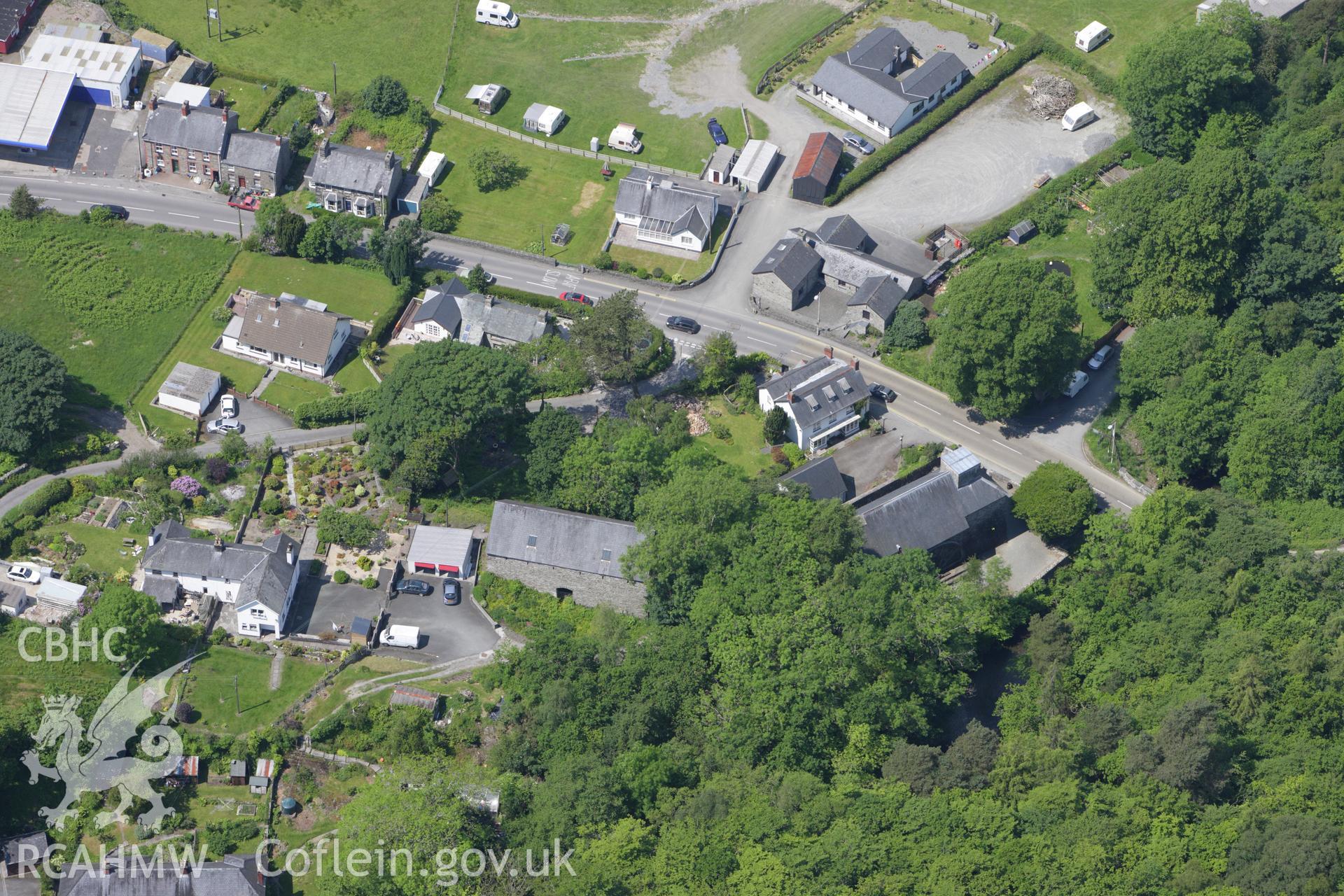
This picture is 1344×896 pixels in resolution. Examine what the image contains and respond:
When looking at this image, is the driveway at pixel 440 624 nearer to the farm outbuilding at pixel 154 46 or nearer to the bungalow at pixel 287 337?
the bungalow at pixel 287 337

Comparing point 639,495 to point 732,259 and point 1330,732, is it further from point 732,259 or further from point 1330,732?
point 1330,732

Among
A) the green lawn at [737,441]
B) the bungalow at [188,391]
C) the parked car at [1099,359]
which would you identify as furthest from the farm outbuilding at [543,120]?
the parked car at [1099,359]

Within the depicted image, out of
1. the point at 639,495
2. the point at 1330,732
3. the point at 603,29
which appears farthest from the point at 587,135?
the point at 1330,732

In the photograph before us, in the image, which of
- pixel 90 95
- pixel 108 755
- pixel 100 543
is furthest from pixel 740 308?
pixel 108 755

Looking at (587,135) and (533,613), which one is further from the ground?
(587,135)

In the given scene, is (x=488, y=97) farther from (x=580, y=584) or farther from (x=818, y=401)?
(x=580, y=584)

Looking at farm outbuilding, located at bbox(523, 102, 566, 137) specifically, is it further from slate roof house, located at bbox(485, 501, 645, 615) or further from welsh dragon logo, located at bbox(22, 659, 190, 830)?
welsh dragon logo, located at bbox(22, 659, 190, 830)
